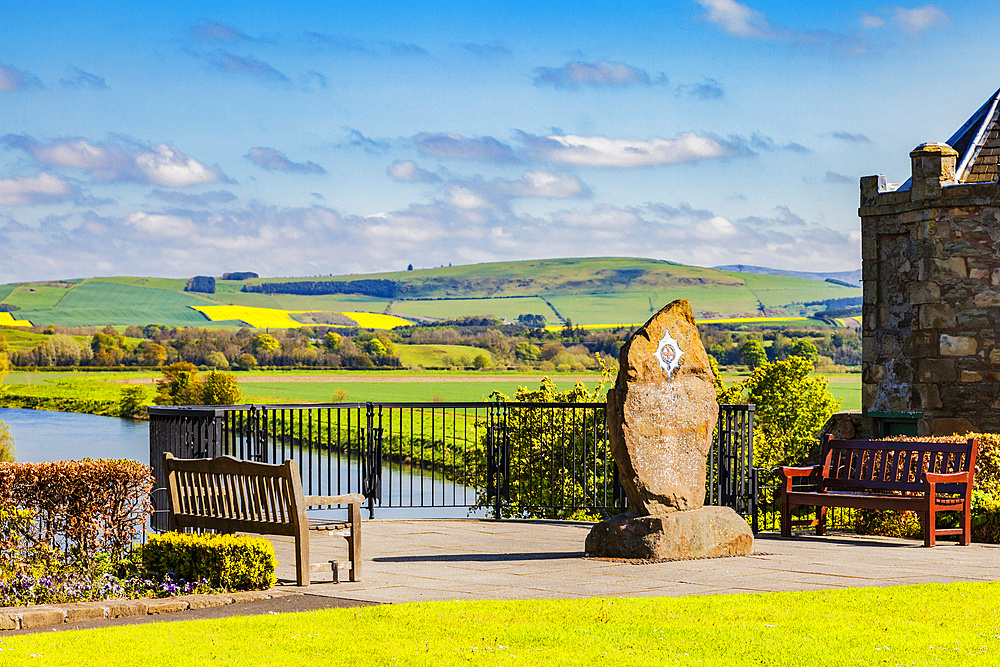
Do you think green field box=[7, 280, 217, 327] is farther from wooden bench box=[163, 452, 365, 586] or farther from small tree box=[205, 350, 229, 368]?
wooden bench box=[163, 452, 365, 586]

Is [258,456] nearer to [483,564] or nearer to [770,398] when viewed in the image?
[483,564]

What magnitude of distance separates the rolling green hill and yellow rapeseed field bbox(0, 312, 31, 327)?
4.71 m

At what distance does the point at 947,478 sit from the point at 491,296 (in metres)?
169

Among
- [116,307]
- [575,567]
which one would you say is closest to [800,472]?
[575,567]

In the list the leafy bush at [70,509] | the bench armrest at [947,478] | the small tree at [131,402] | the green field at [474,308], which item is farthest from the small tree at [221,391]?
the green field at [474,308]

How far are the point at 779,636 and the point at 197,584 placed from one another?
12.6 feet

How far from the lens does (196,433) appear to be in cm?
1068

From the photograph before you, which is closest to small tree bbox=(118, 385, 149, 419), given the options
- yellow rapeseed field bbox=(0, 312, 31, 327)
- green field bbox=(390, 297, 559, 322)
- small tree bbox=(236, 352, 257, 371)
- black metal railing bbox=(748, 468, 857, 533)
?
small tree bbox=(236, 352, 257, 371)

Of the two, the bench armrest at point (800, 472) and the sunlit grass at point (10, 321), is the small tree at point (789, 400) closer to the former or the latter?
the bench armrest at point (800, 472)

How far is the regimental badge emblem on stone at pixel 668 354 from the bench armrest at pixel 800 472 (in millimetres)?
2203

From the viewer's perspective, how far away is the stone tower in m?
14.7

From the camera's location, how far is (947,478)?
10.4 m

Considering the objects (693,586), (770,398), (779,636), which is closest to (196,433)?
(693,586)

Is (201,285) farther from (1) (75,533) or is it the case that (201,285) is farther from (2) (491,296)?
(1) (75,533)
